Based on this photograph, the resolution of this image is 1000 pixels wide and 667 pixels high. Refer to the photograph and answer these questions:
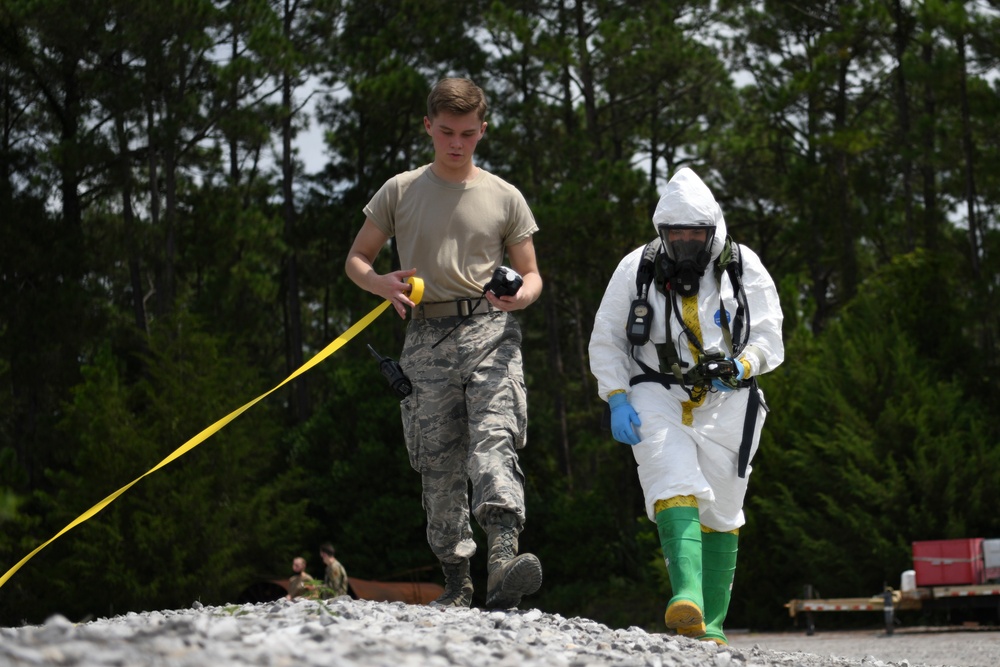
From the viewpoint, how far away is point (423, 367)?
6230mm

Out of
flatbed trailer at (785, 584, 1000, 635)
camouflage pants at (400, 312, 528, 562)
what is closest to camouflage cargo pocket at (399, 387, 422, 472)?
camouflage pants at (400, 312, 528, 562)

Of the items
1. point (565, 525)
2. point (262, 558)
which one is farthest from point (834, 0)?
point (262, 558)

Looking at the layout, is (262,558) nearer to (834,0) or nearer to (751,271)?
(834,0)

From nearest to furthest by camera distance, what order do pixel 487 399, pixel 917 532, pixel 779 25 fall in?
pixel 487 399 < pixel 917 532 < pixel 779 25

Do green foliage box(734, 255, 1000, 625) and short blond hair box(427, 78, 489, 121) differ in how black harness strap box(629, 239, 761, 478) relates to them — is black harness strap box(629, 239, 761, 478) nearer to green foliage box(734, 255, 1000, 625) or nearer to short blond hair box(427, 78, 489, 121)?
short blond hair box(427, 78, 489, 121)

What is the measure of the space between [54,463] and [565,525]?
11391mm

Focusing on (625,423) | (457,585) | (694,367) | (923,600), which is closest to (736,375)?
(694,367)

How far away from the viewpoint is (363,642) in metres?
3.72

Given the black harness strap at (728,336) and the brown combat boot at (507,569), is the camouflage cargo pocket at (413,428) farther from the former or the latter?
the black harness strap at (728,336)

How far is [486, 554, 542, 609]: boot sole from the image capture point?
549cm

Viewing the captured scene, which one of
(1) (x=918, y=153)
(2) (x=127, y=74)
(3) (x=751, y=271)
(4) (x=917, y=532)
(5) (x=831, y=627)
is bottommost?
(5) (x=831, y=627)

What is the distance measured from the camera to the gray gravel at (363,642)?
3184mm

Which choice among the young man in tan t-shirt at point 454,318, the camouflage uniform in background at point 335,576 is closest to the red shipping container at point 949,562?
the camouflage uniform in background at point 335,576

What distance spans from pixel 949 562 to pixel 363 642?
1523 centimetres
